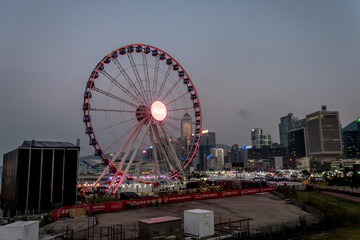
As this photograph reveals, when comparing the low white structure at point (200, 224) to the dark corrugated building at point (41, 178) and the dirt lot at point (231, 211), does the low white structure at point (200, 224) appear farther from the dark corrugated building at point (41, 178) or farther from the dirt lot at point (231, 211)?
the dark corrugated building at point (41, 178)

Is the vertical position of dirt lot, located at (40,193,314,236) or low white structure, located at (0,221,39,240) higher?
low white structure, located at (0,221,39,240)

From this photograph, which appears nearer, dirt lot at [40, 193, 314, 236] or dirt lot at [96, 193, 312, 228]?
dirt lot at [40, 193, 314, 236]

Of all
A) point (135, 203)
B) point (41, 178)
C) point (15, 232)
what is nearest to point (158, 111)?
point (135, 203)

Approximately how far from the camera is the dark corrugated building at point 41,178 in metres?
33.3

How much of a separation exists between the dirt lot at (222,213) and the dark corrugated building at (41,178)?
6525mm

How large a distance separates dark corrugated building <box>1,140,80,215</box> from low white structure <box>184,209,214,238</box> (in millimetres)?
18936

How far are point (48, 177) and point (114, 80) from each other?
18.6 m

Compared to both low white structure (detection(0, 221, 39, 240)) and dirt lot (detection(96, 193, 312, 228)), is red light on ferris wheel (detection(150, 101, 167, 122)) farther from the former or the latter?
low white structure (detection(0, 221, 39, 240))

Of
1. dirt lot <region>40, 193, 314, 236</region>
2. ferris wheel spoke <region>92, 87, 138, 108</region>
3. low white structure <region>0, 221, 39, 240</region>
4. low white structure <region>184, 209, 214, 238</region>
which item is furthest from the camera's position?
ferris wheel spoke <region>92, 87, 138, 108</region>

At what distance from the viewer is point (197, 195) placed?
144ft

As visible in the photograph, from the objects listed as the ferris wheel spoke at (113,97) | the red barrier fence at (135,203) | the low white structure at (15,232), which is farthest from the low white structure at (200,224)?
the ferris wheel spoke at (113,97)

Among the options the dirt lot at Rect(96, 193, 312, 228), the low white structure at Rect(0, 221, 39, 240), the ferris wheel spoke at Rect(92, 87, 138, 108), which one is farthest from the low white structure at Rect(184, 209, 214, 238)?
the ferris wheel spoke at Rect(92, 87, 138, 108)

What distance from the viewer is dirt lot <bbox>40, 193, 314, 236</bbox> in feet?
89.7

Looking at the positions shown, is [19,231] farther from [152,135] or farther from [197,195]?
[152,135]
